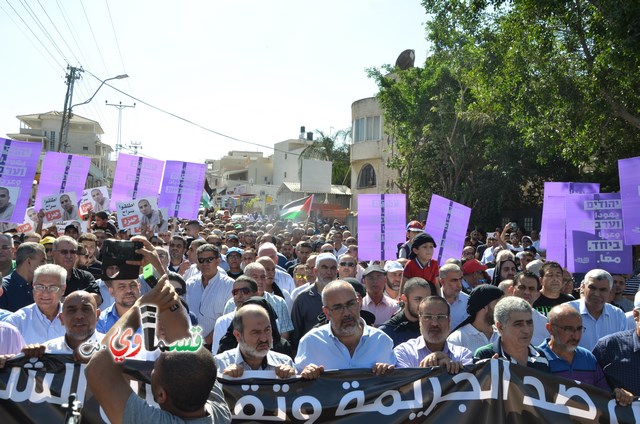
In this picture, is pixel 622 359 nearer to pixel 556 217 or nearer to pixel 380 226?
pixel 556 217

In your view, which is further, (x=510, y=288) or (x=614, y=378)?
(x=510, y=288)

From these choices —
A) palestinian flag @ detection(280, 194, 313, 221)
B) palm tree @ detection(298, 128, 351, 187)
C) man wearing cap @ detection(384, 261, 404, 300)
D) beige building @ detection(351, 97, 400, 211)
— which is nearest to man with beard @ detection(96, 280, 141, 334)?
man wearing cap @ detection(384, 261, 404, 300)

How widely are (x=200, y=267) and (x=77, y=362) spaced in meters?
3.68

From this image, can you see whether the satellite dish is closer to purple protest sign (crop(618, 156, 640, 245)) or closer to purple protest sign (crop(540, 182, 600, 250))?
purple protest sign (crop(540, 182, 600, 250))

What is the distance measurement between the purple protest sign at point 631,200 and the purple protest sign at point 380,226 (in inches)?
132

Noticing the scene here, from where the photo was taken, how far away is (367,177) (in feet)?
154

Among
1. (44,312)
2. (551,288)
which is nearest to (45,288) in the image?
(44,312)

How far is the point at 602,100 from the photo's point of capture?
15.1 metres

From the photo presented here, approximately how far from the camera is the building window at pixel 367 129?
147ft

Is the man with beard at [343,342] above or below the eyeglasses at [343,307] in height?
below

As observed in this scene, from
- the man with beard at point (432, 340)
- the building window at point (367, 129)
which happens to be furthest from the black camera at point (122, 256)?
the building window at point (367, 129)

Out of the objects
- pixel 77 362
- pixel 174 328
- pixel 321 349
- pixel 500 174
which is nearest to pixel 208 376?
pixel 174 328

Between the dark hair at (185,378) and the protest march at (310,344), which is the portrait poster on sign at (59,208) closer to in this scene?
the protest march at (310,344)

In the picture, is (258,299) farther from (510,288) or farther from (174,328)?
(510,288)
